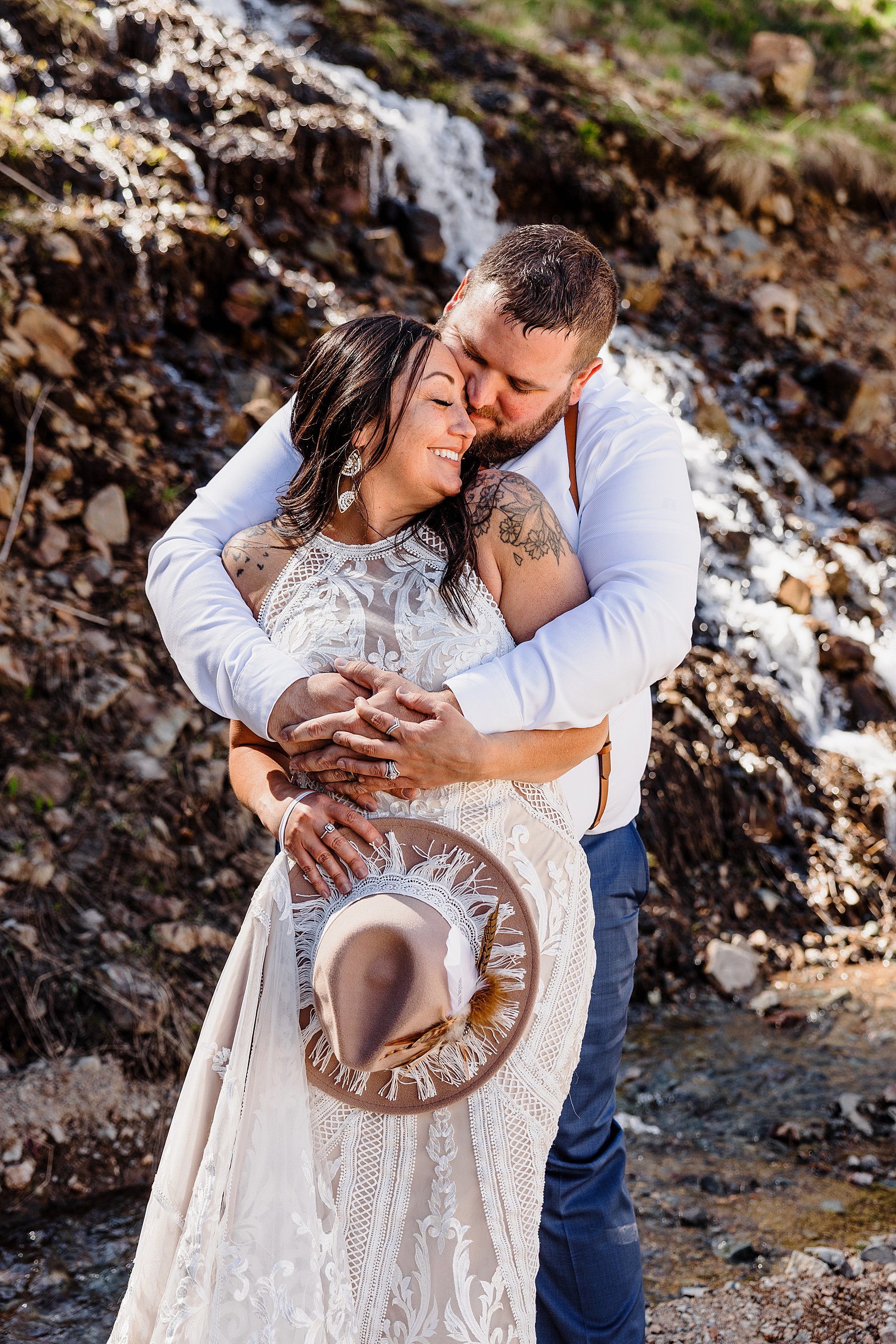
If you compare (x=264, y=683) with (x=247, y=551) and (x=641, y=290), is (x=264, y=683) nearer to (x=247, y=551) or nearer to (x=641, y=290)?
(x=247, y=551)

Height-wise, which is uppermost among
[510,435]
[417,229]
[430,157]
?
[510,435]

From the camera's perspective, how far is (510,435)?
237 centimetres

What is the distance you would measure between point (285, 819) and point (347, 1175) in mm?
551

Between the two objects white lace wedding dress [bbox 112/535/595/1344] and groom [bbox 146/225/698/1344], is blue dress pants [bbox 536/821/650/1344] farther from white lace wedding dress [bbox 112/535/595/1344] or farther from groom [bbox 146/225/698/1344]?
white lace wedding dress [bbox 112/535/595/1344]

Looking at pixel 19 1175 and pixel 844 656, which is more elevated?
pixel 19 1175

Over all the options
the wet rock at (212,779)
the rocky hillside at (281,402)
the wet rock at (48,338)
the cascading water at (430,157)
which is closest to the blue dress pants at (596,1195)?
→ the rocky hillside at (281,402)

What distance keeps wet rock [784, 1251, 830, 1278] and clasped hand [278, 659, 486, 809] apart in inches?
74.1

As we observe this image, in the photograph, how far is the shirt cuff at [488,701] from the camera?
1.84 m

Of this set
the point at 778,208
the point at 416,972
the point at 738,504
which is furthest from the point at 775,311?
the point at 416,972

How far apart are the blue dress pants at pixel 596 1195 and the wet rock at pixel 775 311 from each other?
23.7ft

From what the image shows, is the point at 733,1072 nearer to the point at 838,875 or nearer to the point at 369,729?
the point at 838,875

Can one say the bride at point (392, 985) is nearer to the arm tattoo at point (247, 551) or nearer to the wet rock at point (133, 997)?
the arm tattoo at point (247, 551)

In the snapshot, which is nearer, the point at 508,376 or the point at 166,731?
the point at 508,376

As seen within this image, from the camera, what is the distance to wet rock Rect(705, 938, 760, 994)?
15.4 feet
